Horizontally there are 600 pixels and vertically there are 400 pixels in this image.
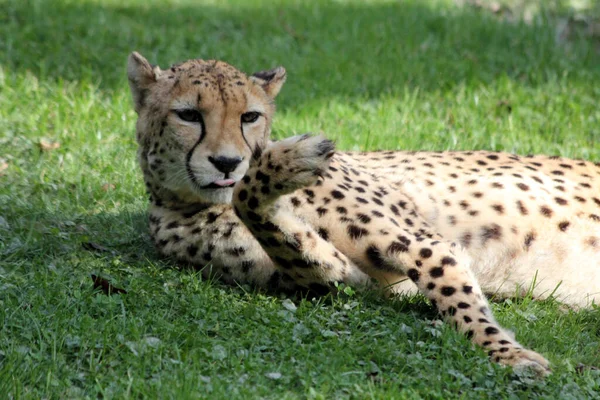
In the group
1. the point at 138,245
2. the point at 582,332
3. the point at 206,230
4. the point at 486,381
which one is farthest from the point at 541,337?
the point at 138,245

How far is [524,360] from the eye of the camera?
10.6ft

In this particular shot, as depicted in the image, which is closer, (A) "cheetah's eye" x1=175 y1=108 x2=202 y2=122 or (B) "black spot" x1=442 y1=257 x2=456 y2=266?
(B) "black spot" x1=442 y1=257 x2=456 y2=266

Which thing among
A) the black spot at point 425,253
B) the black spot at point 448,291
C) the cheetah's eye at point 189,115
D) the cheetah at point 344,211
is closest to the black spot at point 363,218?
the cheetah at point 344,211

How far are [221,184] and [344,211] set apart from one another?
1.64 feet

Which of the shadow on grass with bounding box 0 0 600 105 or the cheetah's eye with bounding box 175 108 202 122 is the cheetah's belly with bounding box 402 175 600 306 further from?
the shadow on grass with bounding box 0 0 600 105

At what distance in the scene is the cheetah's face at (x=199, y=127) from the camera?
3752 millimetres

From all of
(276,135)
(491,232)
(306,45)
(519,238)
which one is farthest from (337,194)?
(306,45)

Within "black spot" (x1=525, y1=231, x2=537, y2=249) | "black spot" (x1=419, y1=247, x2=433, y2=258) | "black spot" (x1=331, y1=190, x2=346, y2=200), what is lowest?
"black spot" (x1=525, y1=231, x2=537, y2=249)

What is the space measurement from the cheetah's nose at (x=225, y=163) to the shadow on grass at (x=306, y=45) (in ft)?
9.33

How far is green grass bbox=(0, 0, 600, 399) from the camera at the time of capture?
3.13 meters

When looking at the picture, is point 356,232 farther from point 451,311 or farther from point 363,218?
point 451,311

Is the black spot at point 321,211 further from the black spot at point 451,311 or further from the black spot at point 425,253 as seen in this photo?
the black spot at point 451,311

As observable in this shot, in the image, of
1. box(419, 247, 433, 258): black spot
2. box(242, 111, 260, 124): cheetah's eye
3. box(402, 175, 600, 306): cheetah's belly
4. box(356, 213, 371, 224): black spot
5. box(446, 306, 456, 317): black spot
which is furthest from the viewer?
box(402, 175, 600, 306): cheetah's belly

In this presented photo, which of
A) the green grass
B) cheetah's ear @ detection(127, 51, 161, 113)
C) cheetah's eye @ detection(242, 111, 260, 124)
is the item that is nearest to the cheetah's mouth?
cheetah's eye @ detection(242, 111, 260, 124)
